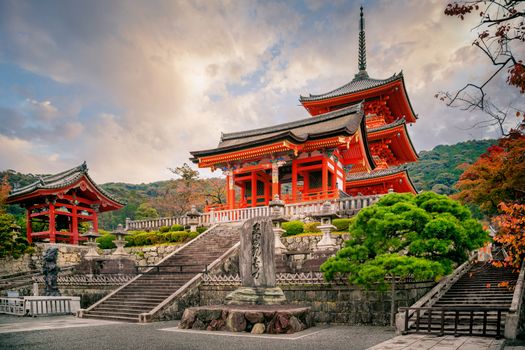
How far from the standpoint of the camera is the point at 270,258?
1427cm

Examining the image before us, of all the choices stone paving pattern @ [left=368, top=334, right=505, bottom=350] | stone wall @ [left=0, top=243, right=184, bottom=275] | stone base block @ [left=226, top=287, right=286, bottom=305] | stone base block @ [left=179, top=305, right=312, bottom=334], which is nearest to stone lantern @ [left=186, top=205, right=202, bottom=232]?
stone wall @ [left=0, top=243, right=184, bottom=275]

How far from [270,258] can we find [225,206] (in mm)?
16896

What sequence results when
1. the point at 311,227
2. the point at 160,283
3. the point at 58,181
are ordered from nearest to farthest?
1. the point at 160,283
2. the point at 311,227
3. the point at 58,181

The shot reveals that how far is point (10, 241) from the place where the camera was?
85.8ft

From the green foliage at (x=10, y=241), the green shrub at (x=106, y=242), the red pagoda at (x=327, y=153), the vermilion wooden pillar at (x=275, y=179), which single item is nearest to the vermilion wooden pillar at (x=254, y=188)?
the red pagoda at (x=327, y=153)

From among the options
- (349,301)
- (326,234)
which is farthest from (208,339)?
(326,234)

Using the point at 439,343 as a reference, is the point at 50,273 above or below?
below

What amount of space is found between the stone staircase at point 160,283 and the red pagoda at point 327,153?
7116mm

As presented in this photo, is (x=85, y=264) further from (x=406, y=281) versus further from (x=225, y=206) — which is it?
(x=406, y=281)

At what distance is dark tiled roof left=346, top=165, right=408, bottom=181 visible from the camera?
102 feet

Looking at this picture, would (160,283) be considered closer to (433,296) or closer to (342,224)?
(342,224)

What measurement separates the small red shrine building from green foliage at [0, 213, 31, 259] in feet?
4.33

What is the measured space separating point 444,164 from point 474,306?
67515 mm

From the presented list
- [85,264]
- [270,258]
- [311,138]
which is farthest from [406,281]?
[85,264]
